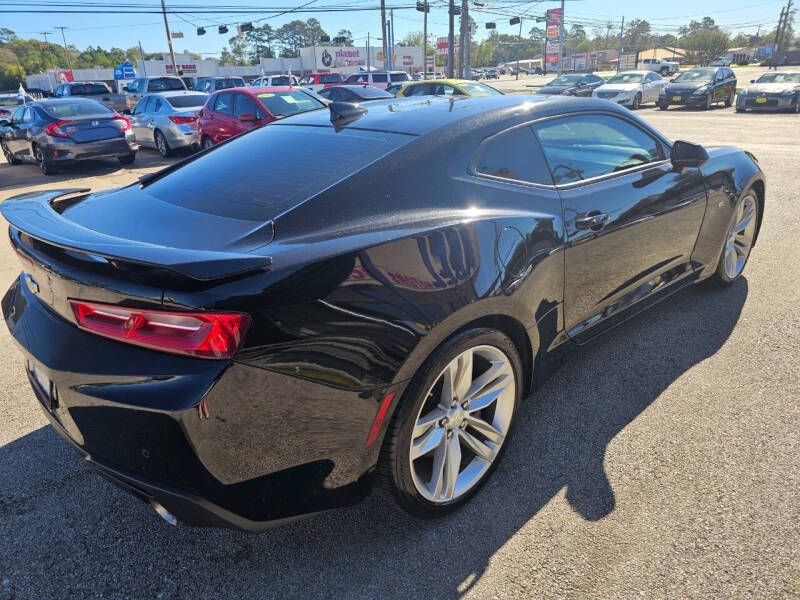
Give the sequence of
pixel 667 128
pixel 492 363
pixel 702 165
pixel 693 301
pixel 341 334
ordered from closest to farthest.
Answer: pixel 341 334
pixel 492 363
pixel 702 165
pixel 693 301
pixel 667 128

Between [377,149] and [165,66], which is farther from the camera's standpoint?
[165,66]

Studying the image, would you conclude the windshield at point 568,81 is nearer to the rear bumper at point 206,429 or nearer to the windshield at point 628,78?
the windshield at point 628,78

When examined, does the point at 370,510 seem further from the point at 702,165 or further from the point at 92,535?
the point at 702,165

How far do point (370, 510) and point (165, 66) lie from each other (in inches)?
2889

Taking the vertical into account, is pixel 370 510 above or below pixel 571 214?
below

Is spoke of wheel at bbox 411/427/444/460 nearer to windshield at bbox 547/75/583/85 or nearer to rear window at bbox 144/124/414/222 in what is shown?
rear window at bbox 144/124/414/222

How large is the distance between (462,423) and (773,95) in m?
22.2

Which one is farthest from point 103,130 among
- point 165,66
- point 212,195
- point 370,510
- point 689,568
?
point 165,66

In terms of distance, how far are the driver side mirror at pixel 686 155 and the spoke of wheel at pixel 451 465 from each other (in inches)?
90.5

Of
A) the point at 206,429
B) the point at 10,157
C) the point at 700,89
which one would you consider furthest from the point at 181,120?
the point at 700,89

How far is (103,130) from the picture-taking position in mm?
11055

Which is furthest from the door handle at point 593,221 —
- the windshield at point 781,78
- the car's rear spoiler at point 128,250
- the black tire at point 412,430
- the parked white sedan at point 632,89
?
the windshield at point 781,78

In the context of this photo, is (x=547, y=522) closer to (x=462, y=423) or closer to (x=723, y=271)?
(x=462, y=423)

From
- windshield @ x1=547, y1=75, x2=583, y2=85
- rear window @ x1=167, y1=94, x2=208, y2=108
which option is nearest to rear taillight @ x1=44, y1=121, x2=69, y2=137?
rear window @ x1=167, y1=94, x2=208, y2=108
